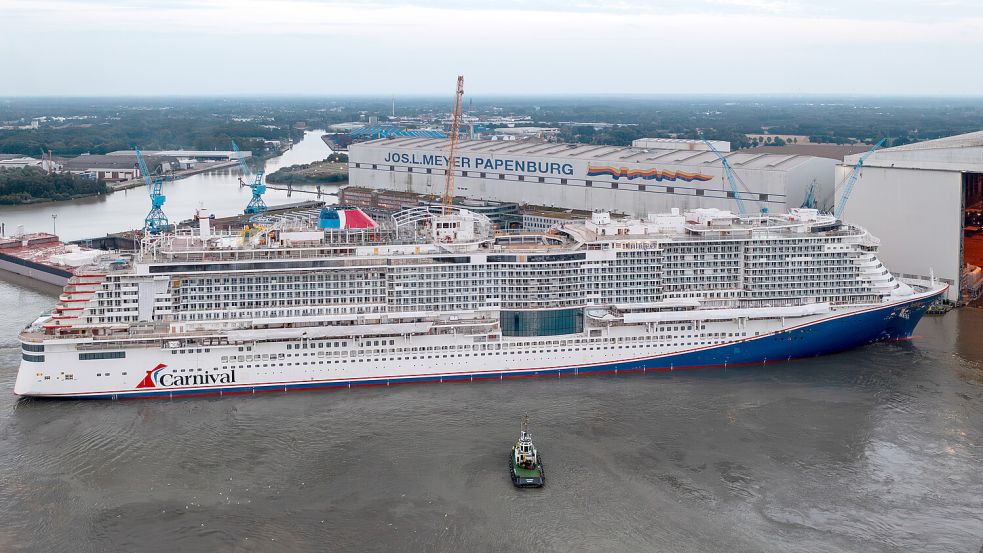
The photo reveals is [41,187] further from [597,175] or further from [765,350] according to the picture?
[765,350]

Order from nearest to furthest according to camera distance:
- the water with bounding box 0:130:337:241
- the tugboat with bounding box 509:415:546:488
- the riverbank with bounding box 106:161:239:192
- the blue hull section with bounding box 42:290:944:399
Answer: the tugboat with bounding box 509:415:546:488
the blue hull section with bounding box 42:290:944:399
the water with bounding box 0:130:337:241
the riverbank with bounding box 106:161:239:192

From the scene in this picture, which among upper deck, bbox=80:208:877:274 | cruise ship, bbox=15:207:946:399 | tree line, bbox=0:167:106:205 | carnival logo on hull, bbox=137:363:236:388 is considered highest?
tree line, bbox=0:167:106:205

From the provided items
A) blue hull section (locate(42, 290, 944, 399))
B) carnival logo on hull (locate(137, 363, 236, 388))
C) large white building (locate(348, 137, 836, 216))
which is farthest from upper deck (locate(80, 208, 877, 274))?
large white building (locate(348, 137, 836, 216))

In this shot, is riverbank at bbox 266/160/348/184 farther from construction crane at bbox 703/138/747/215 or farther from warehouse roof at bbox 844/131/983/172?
warehouse roof at bbox 844/131/983/172

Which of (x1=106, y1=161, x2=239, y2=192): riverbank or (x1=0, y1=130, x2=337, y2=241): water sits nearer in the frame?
(x1=0, y1=130, x2=337, y2=241): water

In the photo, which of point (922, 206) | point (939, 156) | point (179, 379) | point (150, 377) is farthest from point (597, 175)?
point (150, 377)

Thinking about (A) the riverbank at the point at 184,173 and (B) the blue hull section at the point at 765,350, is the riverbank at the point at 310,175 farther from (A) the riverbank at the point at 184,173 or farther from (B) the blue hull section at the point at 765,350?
(B) the blue hull section at the point at 765,350

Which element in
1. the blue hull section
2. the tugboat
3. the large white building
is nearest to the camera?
the tugboat

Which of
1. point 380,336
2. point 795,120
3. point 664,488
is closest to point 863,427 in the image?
point 664,488
